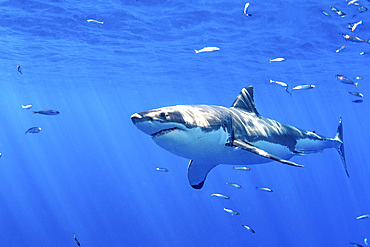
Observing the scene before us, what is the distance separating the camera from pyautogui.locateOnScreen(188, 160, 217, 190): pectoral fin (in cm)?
665

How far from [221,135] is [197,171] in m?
2.11

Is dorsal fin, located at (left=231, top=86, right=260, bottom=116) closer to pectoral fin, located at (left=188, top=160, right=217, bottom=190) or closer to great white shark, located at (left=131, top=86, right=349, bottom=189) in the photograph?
great white shark, located at (left=131, top=86, right=349, bottom=189)

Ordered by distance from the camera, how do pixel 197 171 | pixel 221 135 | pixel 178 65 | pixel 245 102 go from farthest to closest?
1. pixel 178 65
2. pixel 245 102
3. pixel 197 171
4. pixel 221 135

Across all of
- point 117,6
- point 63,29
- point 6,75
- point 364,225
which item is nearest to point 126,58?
point 63,29

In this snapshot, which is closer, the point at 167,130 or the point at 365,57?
the point at 167,130

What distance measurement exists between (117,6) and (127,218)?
25820 mm

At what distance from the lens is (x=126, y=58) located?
24953 millimetres

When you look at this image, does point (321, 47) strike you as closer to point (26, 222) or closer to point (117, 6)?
point (117, 6)

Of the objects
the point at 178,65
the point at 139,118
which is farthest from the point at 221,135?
the point at 178,65

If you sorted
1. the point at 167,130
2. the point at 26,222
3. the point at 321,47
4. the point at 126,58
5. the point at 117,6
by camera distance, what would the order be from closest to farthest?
the point at 167,130 < the point at 117,6 < the point at 321,47 < the point at 126,58 < the point at 26,222

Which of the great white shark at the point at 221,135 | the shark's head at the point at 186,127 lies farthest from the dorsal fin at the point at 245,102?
the shark's head at the point at 186,127

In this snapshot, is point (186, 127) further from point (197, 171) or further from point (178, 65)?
point (178, 65)

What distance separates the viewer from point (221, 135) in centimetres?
503

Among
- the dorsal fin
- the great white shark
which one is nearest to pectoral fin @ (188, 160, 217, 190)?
the great white shark
